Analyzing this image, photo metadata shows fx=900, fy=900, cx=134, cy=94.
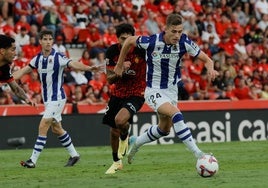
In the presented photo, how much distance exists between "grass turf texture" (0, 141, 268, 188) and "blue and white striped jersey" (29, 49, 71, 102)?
1242 mm

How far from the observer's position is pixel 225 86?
86.8 feet

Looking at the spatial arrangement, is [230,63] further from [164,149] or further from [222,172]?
[222,172]

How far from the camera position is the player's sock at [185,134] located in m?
12.3

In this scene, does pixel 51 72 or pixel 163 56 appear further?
pixel 51 72

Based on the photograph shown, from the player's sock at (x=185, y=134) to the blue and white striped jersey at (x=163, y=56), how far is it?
926 millimetres

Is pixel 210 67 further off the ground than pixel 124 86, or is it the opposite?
pixel 210 67

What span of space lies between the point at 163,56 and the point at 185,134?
1358mm

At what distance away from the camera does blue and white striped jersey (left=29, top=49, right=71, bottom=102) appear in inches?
615

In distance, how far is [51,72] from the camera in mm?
15688

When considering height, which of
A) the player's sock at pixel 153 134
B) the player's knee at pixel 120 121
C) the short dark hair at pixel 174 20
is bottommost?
the player's sock at pixel 153 134

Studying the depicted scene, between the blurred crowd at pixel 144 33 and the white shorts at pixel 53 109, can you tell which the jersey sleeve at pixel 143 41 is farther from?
the blurred crowd at pixel 144 33

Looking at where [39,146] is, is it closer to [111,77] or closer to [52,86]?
[52,86]

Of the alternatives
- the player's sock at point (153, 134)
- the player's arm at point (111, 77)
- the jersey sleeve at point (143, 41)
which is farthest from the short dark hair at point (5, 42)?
the player's sock at point (153, 134)

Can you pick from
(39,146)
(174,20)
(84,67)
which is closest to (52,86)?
(39,146)
